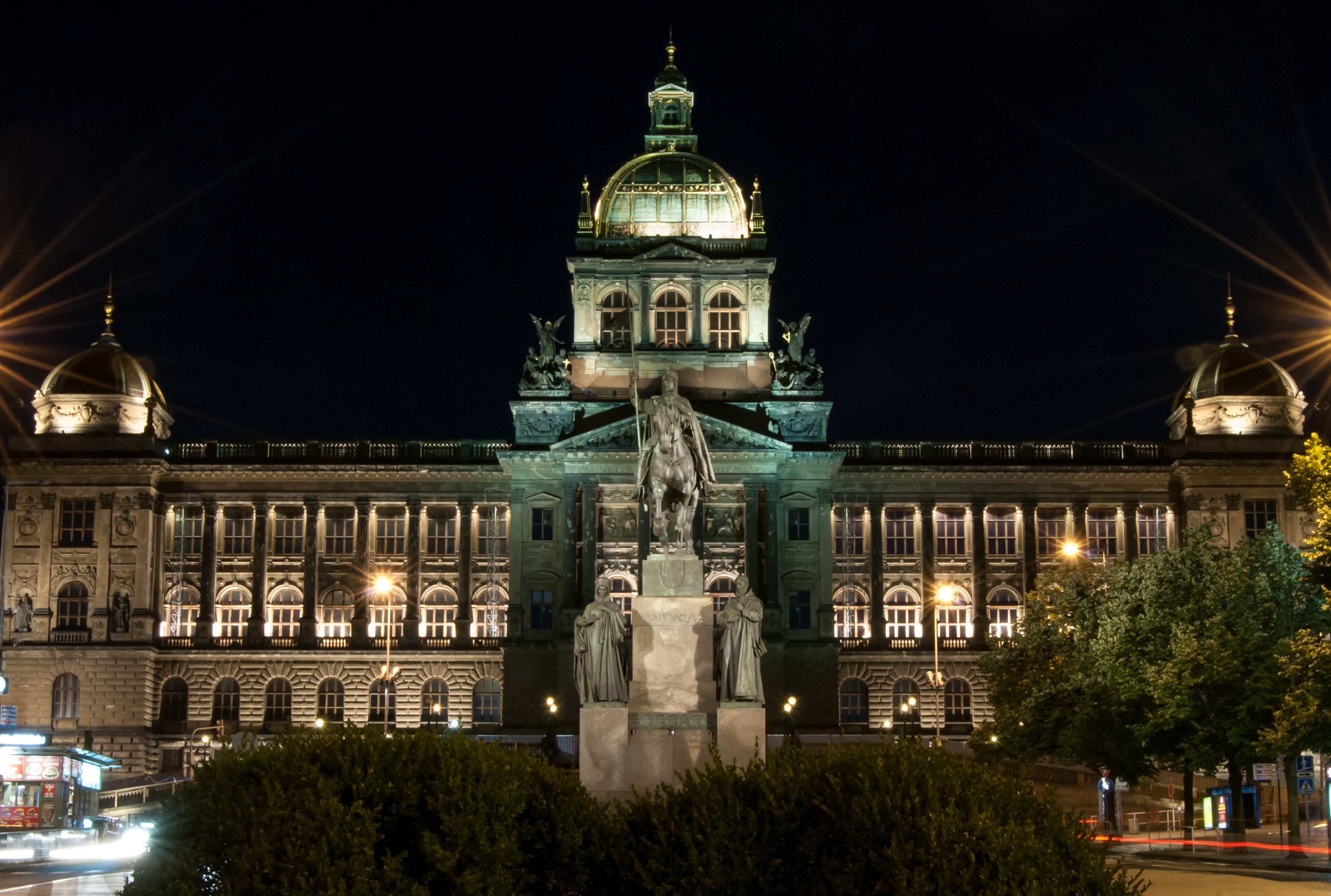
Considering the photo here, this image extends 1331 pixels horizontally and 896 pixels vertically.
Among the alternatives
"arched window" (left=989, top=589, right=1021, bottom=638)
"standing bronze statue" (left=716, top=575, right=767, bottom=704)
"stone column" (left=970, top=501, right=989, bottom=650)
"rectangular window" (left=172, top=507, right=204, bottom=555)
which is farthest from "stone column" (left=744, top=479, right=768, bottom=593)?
"standing bronze statue" (left=716, top=575, right=767, bottom=704)

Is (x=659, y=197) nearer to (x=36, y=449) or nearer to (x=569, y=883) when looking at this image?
(x=36, y=449)

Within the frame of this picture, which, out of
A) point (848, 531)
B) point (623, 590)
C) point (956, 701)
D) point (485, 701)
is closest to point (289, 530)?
point (485, 701)

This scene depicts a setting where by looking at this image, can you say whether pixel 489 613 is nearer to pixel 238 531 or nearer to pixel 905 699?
pixel 238 531

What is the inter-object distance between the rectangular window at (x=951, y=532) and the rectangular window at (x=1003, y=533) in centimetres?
153

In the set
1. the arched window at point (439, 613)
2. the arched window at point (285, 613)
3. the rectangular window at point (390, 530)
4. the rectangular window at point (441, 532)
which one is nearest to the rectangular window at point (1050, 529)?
the rectangular window at point (441, 532)

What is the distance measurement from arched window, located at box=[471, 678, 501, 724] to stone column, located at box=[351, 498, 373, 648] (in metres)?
6.83

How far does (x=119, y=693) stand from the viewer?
93812 millimetres

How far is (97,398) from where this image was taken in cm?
9850

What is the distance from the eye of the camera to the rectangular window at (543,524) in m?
93.0

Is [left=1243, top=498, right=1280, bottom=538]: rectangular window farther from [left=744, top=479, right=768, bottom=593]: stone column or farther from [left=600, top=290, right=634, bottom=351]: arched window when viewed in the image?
[left=600, top=290, right=634, bottom=351]: arched window

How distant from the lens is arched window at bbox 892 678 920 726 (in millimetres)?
93938

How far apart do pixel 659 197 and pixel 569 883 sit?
83.5 m

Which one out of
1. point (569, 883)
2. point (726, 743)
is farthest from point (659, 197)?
point (569, 883)

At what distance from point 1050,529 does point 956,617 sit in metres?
7.82
